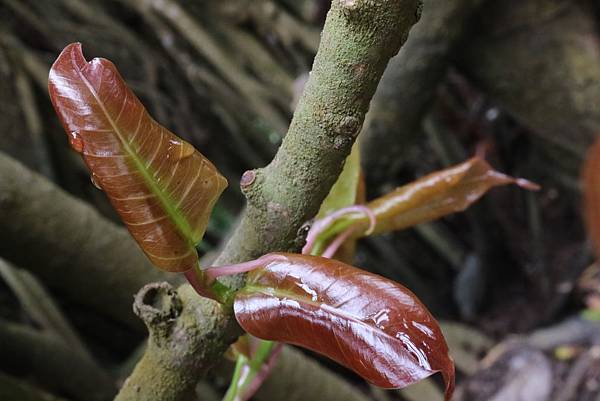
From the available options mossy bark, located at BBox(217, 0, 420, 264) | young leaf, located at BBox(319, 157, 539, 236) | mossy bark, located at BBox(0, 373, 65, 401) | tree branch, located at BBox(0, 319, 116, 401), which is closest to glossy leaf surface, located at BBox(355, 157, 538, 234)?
young leaf, located at BBox(319, 157, 539, 236)

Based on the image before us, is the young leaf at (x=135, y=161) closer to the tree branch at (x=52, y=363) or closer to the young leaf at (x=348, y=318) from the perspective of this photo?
the young leaf at (x=348, y=318)

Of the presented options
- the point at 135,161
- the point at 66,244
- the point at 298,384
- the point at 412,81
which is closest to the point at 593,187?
the point at 412,81

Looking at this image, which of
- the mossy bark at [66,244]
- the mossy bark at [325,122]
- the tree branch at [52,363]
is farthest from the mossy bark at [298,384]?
the mossy bark at [325,122]

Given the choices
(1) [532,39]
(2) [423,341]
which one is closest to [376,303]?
(2) [423,341]

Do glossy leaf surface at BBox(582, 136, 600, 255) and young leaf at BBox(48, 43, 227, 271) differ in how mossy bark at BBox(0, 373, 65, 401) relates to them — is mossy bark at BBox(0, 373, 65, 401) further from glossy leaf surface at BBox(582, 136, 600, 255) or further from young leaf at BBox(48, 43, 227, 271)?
glossy leaf surface at BBox(582, 136, 600, 255)

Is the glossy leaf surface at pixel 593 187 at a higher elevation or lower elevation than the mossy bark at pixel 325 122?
lower

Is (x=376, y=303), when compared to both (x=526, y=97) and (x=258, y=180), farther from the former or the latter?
(x=526, y=97)

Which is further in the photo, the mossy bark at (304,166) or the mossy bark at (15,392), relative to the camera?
the mossy bark at (15,392)
